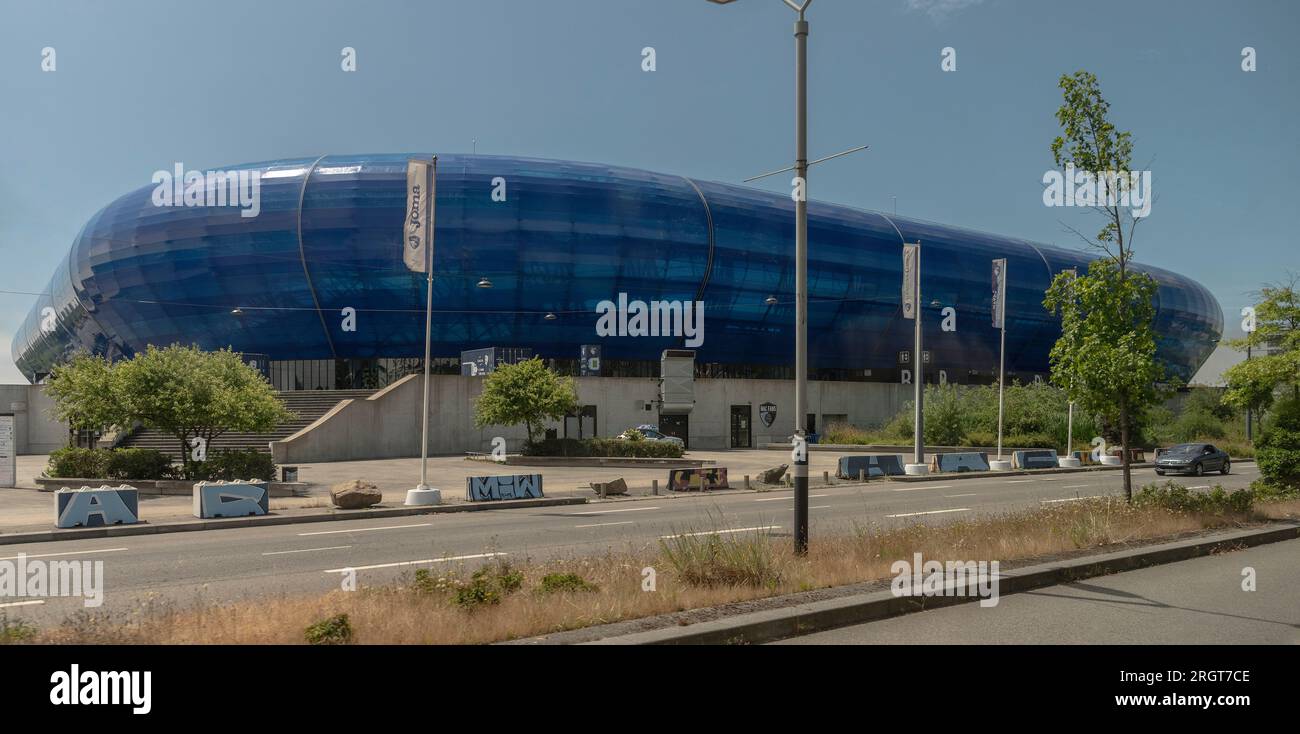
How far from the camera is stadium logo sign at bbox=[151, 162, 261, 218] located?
60.4 m

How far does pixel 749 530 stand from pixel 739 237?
53.5m

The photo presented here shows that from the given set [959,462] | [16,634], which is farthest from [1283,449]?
[16,634]

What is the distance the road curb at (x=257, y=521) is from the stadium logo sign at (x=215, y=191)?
45.3 m

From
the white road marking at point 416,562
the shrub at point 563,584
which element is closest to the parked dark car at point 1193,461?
the white road marking at point 416,562

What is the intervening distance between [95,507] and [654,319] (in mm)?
51517

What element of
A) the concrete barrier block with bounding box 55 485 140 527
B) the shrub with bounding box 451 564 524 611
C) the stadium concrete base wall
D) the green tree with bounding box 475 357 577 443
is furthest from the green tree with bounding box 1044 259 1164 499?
the stadium concrete base wall

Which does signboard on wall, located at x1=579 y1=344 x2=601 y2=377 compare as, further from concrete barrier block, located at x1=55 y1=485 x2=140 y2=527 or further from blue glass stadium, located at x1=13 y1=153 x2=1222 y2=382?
concrete barrier block, located at x1=55 y1=485 x2=140 y2=527

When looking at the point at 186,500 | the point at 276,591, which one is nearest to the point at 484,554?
the point at 276,591

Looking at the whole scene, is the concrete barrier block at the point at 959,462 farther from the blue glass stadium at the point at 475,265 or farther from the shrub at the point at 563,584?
the shrub at the point at 563,584

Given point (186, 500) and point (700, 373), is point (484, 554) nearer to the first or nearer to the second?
point (186, 500)

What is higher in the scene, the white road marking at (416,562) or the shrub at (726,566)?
the shrub at (726,566)

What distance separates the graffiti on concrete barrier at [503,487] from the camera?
23.1m

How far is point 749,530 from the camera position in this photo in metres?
15.4

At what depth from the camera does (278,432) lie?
42938 millimetres
